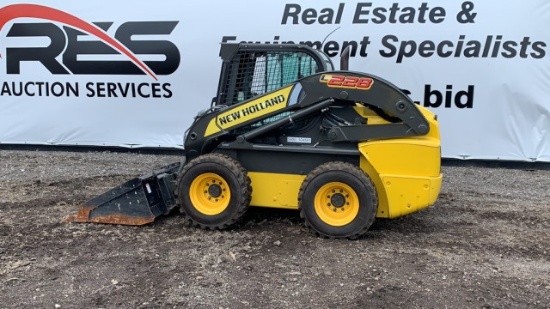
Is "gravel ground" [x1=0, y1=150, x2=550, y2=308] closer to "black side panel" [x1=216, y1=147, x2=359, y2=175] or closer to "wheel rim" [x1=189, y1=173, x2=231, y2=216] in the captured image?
"wheel rim" [x1=189, y1=173, x2=231, y2=216]

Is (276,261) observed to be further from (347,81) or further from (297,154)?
(347,81)

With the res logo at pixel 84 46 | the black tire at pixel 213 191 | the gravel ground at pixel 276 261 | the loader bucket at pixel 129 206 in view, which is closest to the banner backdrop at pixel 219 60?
the res logo at pixel 84 46

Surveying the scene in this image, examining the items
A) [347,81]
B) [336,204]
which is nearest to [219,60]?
[347,81]

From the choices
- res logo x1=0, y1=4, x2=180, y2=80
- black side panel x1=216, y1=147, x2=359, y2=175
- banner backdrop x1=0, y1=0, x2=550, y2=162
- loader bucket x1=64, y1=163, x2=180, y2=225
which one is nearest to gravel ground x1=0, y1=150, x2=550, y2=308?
loader bucket x1=64, y1=163, x2=180, y2=225

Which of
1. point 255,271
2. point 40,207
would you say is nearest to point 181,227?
point 255,271

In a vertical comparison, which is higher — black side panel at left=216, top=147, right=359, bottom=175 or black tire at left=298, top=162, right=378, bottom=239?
black side panel at left=216, top=147, right=359, bottom=175

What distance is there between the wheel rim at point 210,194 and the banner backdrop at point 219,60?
3966 mm

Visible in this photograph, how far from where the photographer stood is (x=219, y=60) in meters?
8.76

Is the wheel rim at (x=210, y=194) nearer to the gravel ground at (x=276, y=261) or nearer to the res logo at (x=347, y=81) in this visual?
the gravel ground at (x=276, y=261)

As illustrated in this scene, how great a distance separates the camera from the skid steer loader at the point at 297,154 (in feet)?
15.5

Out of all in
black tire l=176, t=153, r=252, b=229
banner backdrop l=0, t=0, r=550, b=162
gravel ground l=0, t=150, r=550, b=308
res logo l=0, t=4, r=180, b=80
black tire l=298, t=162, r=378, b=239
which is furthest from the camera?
res logo l=0, t=4, r=180, b=80

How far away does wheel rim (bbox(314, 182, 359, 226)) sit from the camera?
4.80 meters

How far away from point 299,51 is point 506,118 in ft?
14.5

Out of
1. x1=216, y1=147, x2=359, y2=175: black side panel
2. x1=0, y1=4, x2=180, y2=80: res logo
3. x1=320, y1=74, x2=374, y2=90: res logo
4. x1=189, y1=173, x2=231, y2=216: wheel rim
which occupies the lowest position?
x1=189, y1=173, x2=231, y2=216: wheel rim
